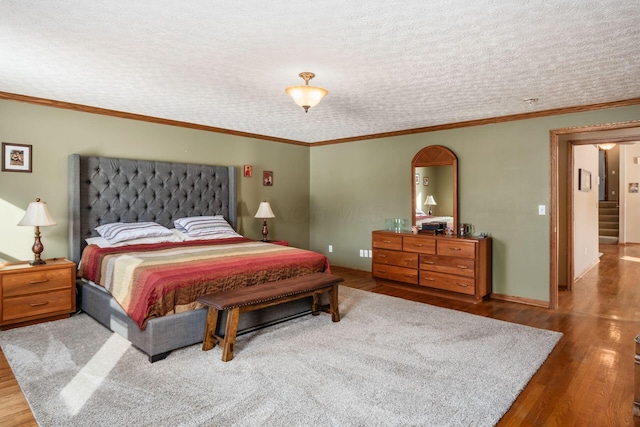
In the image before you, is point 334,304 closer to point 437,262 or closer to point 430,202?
point 437,262

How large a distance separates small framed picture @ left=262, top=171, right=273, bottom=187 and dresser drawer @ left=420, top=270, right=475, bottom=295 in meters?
2.64

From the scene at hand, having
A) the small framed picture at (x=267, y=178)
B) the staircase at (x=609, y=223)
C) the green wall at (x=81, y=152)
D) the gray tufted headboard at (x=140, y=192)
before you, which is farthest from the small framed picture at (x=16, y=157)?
the staircase at (x=609, y=223)

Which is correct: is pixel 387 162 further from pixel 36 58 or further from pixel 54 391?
pixel 54 391

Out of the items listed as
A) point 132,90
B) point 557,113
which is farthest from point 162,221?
point 557,113

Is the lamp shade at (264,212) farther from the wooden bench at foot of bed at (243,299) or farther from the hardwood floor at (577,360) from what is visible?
the wooden bench at foot of bed at (243,299)

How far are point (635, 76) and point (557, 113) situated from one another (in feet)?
3.48

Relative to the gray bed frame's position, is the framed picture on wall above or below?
above

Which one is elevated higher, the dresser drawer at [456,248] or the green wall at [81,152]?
the green wall at [81,152]

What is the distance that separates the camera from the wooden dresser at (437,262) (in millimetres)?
4344

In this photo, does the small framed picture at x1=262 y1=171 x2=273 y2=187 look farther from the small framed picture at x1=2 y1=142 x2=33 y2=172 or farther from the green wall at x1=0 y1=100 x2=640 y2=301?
the small framed picture at x1=2 y1=142 x2=33 y2=172

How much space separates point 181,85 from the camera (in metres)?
3.34

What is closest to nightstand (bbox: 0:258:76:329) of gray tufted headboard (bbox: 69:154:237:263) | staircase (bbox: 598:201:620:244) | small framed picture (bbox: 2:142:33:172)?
gray tufted headboard (bbox: 69:154:237:263)

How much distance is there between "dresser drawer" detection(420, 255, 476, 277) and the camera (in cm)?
435

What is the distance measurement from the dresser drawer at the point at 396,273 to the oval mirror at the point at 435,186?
0.66 metres
